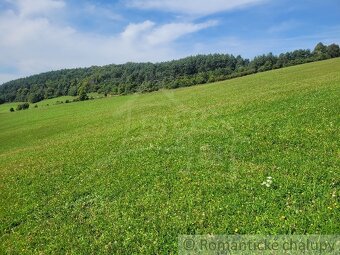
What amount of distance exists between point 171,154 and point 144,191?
18.6 feet

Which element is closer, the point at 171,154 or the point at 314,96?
the point at 171,154

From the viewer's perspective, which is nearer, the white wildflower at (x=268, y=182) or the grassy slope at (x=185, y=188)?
the grassy slope at (x=185, y=188)

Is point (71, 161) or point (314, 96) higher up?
point (314, 96)

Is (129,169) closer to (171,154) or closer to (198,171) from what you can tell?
(171,154)

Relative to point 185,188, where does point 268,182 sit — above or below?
above

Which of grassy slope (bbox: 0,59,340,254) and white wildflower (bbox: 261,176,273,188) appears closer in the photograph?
grassy slope (bbox: 0,59,340,254)

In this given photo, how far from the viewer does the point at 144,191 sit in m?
16.7

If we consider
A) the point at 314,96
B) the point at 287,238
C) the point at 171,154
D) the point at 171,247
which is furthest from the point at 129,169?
the point at 314,96

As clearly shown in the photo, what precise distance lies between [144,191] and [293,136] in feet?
30.6

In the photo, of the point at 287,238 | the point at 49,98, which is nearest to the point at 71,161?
the point at 287,238

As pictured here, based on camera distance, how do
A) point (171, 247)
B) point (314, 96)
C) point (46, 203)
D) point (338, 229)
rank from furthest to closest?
1. point (314, 96)
2. point (46, 203)
3. point (171, 247)
4. point (338, 229)

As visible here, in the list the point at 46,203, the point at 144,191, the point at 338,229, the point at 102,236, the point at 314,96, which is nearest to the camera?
the point at 338,229

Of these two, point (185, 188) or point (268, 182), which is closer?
point (268, 182)

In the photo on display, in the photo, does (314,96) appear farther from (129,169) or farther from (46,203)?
(46,203)
